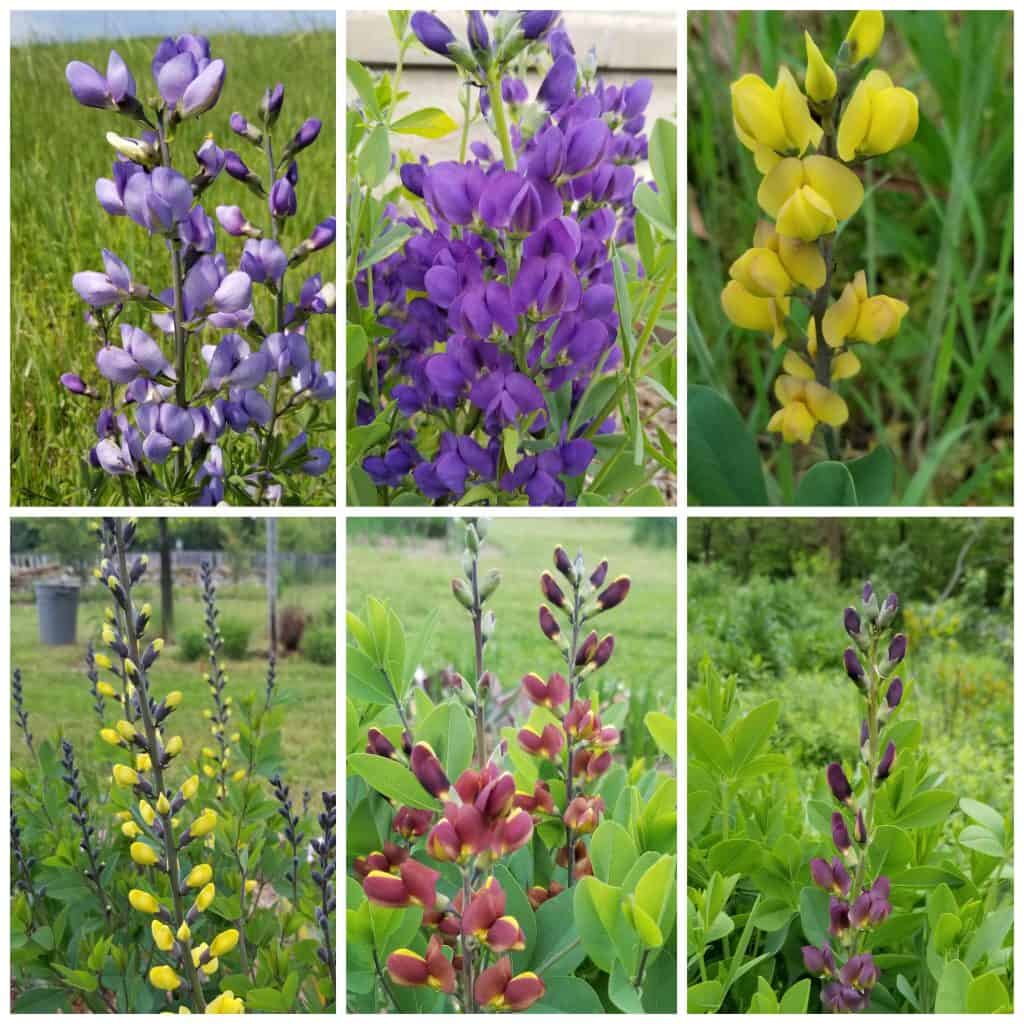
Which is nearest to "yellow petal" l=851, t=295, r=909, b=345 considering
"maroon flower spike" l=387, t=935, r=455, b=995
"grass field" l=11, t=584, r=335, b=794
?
Answer: "grass field" l=11, t=584, r=335, b=794

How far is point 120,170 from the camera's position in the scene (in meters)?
0.96

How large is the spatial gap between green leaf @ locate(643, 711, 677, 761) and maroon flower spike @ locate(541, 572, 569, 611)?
0.13 m

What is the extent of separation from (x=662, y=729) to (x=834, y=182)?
510mm

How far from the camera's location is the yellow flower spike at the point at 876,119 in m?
0.86

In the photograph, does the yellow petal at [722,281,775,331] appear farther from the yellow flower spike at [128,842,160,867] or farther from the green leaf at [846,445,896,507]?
the yellow flower spike at [128,842,160,867]

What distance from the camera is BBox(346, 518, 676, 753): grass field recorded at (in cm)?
104

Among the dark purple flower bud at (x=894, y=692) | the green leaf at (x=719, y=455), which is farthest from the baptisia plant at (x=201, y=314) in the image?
the dark purple flower bud at (x=894, y=692)

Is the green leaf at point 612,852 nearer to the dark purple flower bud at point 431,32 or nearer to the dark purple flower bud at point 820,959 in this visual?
the dark purple flower bud at point 820,959

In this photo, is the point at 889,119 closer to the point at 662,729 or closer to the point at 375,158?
the point at 375,158

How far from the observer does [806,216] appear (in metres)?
0.85

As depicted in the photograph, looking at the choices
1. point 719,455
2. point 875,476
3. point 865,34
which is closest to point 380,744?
point 719,455

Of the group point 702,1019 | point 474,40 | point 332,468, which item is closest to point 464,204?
point 474,40

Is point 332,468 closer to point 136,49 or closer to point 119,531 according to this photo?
point 119,531

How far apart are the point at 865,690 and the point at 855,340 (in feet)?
1.01
